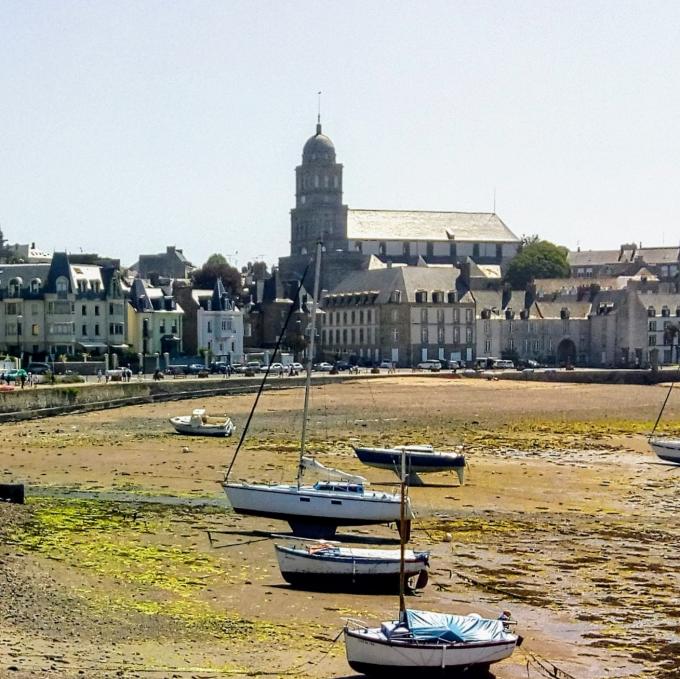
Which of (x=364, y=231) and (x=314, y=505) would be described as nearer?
(x=314, y=505)

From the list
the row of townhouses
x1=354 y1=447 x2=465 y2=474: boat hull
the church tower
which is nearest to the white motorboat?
x1=354 y1=447 x2=465 y2=474: boat hull

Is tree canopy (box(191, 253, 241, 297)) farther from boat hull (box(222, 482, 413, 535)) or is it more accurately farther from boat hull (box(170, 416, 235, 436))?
boat hull (box(222, 482, 413, 535))

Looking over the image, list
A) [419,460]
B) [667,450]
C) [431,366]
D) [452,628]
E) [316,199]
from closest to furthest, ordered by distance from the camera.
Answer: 1. [452,628]
2. [419,460]
3. [667,450]
4. [431,366]
5. [316,199]

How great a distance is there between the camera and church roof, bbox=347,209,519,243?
16238 cm

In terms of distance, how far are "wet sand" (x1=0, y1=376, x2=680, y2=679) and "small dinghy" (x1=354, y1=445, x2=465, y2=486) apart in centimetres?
63

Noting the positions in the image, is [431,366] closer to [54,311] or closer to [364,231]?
[54,311]

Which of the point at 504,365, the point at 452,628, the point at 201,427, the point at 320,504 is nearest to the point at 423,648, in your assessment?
the point at 452,628

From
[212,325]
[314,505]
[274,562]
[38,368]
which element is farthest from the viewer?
[212,325]

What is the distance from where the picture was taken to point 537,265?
148125 mm

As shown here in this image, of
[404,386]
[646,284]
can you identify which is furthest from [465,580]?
[646,284]

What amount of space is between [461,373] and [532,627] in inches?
3258

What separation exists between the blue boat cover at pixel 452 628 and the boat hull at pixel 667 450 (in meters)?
28.2

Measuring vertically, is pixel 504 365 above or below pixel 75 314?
below

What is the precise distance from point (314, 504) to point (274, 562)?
3755mm
